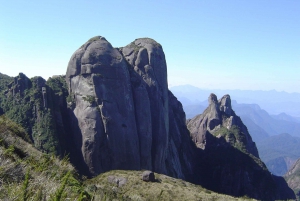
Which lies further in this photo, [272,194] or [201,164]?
[201,164]

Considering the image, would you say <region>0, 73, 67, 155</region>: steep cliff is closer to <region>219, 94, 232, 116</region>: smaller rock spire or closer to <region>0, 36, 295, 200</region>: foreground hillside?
<region>0, 36, 295, 200</region>: foreground hillside

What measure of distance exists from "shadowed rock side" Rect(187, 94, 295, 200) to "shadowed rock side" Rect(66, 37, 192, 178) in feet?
80.2

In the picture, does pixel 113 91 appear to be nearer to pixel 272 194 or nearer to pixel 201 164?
pixel 201 164

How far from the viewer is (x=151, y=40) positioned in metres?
84.6

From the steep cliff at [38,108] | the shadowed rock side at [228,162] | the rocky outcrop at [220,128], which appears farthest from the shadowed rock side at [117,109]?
the rocky outcrop at [220,128]

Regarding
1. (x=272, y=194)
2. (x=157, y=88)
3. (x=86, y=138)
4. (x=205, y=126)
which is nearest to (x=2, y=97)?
(x=86, y=138)

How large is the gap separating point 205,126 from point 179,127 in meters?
20.7

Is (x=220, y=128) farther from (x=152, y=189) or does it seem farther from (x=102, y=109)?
(x=152, y=189)

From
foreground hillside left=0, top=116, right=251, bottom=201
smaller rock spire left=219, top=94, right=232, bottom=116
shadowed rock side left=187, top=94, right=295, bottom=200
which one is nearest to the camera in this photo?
foreground hillside left=0, top=116, right=251, bottom=201

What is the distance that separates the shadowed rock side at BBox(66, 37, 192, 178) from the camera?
61750 millimetres

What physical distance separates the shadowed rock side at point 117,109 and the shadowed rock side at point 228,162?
24.5 m

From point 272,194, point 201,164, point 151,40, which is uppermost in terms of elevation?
point 151,40

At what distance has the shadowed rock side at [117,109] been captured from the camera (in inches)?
2431

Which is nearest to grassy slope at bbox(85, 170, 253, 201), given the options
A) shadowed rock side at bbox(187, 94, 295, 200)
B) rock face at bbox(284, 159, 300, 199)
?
shadowed rock side at bbox(187, 94, 295, 200)
